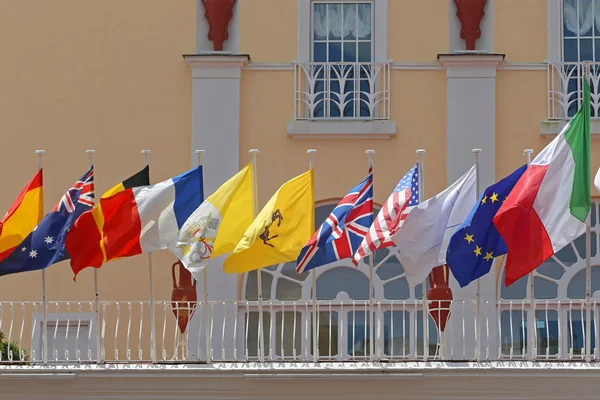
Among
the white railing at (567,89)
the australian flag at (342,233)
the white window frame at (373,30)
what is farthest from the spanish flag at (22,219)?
the white railing at (567,89)

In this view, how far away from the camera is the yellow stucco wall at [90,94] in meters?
22.6

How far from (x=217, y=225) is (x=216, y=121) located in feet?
11.9

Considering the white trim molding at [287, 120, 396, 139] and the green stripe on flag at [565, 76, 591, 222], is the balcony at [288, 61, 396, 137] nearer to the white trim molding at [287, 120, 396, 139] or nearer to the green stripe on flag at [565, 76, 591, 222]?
the white trim molding at [287, 120, 396, 139]

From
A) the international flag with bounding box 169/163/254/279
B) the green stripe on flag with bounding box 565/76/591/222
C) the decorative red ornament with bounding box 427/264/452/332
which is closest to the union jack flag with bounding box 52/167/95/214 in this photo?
the international flag with bounding box 169/163/254/279

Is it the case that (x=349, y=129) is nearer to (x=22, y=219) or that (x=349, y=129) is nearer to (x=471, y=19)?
(x=471, y=19)

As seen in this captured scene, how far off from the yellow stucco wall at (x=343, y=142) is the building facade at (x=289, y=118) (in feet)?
0.08

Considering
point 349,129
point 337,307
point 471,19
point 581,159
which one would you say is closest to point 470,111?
point 471,19

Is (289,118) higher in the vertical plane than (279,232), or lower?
higher

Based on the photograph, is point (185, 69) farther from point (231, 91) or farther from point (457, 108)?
point (457, 108)

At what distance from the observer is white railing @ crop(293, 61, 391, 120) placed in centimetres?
2264

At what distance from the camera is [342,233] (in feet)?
62.7

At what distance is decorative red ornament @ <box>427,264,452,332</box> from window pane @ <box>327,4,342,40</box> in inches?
149

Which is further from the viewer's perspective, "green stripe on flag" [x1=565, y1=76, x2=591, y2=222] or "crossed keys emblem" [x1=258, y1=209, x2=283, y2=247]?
"crossed keys emblem" [x1=258, y1=209, x2=283, y2=247]

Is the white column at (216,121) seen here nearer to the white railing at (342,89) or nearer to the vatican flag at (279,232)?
the white railing at (342,89)
